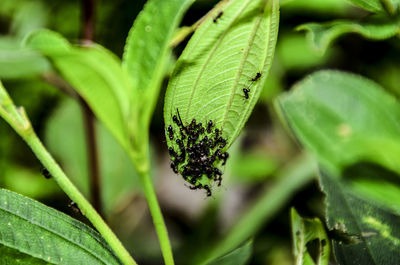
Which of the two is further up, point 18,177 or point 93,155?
point 18,177

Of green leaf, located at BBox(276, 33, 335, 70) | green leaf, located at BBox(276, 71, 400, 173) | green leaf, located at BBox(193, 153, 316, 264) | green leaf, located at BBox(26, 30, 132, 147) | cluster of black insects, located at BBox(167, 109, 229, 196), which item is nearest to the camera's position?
green leaf, located at BBox(26, 30, 132, 147)

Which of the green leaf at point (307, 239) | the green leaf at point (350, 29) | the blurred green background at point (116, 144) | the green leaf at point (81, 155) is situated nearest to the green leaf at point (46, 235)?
the green leaf at point (307, 239)

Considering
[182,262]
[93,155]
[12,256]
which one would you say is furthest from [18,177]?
[12,256]

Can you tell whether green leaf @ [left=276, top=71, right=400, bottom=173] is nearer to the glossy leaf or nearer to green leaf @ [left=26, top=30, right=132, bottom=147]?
the glossy leaf

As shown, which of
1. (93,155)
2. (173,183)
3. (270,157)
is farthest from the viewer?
(173,183)

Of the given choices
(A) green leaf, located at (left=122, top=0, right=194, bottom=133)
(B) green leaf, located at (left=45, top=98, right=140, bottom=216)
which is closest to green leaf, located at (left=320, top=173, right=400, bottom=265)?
(A) green leaf, located at (left=122, top=0, right=194, bottom=133)

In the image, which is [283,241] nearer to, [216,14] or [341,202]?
[341,202]

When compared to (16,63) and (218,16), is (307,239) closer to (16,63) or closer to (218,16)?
(218,16)
